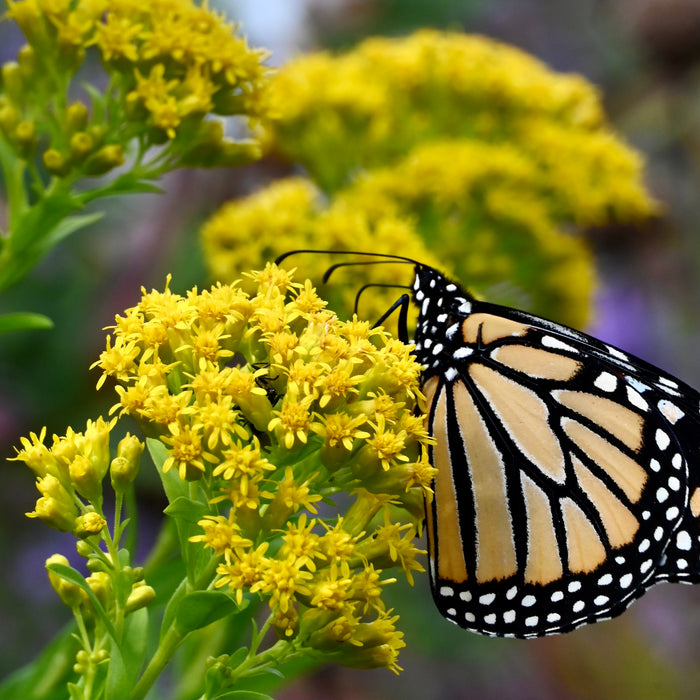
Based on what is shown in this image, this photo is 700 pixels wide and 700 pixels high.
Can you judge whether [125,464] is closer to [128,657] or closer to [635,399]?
[128,657]

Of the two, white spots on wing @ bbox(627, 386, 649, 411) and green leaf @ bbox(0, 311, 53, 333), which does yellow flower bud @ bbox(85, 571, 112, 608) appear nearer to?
green leaf @ bbox(0, 311, 53, 333)

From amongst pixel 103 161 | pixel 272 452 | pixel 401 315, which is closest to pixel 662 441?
pixel 401 315

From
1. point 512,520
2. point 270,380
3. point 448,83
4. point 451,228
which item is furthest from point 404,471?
point 448,83

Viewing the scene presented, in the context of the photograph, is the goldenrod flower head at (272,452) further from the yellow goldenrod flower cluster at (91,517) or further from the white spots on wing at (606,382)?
the white spots on wing at (606,382)

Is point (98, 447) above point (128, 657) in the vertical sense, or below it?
above

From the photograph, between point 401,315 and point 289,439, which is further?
point 401,315

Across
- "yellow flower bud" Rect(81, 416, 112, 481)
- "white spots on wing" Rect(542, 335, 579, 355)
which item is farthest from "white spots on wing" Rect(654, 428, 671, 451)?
"yellow flower bud" Rect(81, 416, 112, 481)

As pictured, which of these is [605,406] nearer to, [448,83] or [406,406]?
[406,406]

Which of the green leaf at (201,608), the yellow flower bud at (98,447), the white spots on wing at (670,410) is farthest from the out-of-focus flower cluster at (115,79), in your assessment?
the white spots on wing at (670,410)

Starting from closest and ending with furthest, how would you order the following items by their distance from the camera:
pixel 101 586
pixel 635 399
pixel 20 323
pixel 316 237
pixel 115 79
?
pixel 101 586
pixel 20 323
pixel 115 79
pixel 635 399
pixel 316 237
